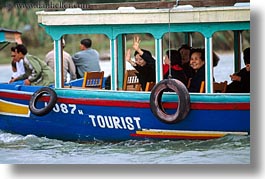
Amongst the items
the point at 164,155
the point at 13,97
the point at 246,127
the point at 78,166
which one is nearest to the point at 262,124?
the point at 246,127

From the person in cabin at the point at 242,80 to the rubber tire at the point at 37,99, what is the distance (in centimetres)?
99

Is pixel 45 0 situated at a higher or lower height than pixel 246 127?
higher

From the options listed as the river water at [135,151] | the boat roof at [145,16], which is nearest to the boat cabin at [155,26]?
the boat roof at [145,16]

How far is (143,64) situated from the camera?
22.7 ft

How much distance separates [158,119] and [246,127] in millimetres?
491

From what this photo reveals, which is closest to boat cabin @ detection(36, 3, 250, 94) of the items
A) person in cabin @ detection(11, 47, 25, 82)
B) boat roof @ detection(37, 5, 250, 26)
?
boat roof @ detection(37, 5, 250, 26)

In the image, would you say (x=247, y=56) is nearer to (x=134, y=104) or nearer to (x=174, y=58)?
(x=174, y=58)

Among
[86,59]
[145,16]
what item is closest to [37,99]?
[86,59]

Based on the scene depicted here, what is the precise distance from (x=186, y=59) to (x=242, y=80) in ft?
1.24

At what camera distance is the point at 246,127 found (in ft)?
21.7

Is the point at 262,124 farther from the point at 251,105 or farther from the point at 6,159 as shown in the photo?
the point at 6,159

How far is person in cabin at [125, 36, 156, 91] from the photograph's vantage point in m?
6.87

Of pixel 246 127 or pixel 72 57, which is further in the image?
pixel 72 57

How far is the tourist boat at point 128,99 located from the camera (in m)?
6.67
